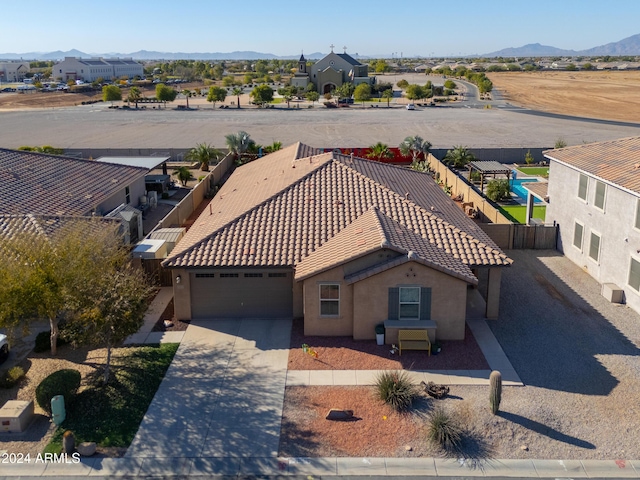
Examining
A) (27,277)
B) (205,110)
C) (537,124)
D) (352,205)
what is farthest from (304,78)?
(27,277)

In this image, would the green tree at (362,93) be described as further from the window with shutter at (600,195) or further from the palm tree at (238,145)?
the window with shutter at (600,195)

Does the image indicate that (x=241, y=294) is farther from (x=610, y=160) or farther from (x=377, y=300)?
(x=610, y=160)

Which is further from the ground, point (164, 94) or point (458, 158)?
point (164, 94)

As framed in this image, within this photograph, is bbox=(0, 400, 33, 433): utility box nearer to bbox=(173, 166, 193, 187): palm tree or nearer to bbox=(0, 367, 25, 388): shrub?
bbox=(0, 367, 25, 388): shrub

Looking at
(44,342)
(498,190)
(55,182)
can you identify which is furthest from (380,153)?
(44,342)

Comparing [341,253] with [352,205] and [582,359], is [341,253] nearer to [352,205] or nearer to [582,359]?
[352,205]
